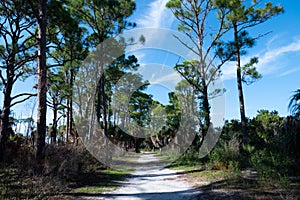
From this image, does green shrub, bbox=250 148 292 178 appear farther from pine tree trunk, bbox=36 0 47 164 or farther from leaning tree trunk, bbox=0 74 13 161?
leaning tree trunk, bbox=0 74 13 161

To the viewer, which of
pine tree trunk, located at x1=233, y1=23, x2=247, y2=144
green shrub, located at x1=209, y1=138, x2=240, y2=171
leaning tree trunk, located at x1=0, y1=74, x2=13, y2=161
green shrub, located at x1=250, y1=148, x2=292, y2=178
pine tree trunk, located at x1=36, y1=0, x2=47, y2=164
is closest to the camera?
green shrub, located at x1=250, y1=148, x2=292, y2=178

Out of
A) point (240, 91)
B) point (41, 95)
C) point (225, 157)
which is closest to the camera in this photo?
point (41, 95)

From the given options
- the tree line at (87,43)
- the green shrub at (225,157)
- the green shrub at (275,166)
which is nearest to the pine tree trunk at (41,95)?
the tree line at (87,43)

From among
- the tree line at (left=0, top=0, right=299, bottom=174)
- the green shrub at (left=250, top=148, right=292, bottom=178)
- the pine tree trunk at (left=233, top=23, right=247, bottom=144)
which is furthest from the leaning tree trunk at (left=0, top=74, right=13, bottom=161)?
the pine tree trunk at (left=233, top=23, right=247, bottom=144)

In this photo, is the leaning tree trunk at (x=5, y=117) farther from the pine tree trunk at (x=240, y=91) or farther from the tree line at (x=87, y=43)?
the pine tree trunk at (x=240, y=91)

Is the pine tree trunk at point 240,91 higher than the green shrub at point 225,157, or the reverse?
the pine tree trunk at point 240,91

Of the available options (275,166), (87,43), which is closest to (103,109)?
(87,43)

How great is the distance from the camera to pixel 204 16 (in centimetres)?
1222

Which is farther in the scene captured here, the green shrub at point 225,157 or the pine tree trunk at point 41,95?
the green shrub at point 225,157

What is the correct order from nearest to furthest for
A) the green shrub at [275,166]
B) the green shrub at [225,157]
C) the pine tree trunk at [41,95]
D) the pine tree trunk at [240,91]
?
the green shrub at [275,166], the pine tree trunk at [41,95], the green shrub at [225,157], the pine tree trunk at [240,91]

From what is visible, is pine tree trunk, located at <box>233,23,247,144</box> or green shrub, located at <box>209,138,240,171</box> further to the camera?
pine tree trunk, located at <box>233,23,247,144</box>

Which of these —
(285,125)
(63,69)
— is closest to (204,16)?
(285,125)

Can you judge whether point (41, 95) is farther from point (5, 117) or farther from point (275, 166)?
point (275, 166)

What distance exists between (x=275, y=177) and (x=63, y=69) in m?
13.4
